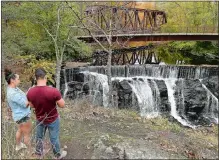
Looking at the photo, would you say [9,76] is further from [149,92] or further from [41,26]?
[149,92]

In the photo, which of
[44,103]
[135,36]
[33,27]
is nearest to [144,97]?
[33,27]

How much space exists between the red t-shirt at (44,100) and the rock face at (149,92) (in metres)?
10.1

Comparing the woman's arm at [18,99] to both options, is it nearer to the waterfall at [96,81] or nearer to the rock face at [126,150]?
the rock face at [126,150]

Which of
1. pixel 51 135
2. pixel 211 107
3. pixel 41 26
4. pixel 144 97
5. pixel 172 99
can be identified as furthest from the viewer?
pixel 211 107

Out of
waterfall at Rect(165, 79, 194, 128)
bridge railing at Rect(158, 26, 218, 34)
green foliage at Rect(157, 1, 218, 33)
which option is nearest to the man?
waterfall at Rect(165, 79, 194, 128)

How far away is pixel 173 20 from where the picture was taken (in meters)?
35.9

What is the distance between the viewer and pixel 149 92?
1608 cm

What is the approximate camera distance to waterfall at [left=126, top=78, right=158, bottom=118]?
50.6 feet

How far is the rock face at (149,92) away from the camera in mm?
15453

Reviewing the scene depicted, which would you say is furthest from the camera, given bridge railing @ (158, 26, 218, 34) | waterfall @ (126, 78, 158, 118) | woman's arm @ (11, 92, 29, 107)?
bridge railing @ (158, 26, 218, 34)

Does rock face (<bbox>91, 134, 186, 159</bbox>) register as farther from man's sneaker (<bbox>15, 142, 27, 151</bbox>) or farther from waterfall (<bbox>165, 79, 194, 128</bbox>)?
waterfall (<bbox>165, 79, 194, 128</bbox>)

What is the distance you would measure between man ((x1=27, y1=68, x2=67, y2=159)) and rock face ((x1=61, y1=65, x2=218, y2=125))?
993cm

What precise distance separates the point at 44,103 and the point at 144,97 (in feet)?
37.4

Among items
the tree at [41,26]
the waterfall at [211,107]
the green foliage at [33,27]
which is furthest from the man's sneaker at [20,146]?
the waterfall at [211,107]
